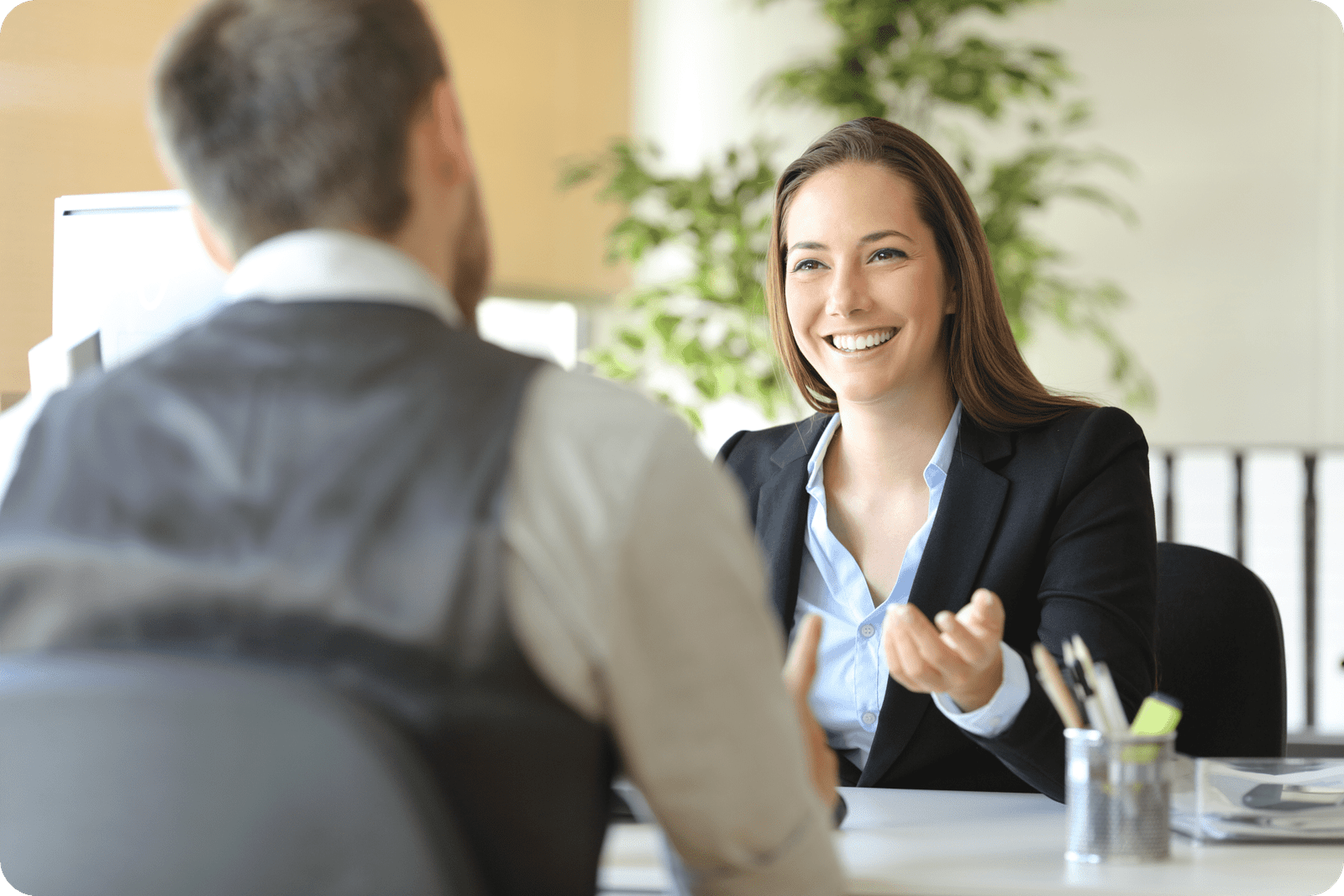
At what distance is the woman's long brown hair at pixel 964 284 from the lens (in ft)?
5.88

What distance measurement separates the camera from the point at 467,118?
13.0 feet

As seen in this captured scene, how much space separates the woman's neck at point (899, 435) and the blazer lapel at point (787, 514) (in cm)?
9

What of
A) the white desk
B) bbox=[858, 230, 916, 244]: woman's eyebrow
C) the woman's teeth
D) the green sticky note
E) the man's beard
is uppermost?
bbox=[858, 230, 916, 244]: woman's eyebrow

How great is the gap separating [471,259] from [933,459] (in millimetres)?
1032

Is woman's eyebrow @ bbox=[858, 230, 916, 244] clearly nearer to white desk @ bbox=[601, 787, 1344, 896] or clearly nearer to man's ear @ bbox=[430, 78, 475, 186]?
white desk @ bbox=[601, 787, 1344, 896]

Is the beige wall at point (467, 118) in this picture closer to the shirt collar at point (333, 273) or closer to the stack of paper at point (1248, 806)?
the shirt collar at point (333, 273)

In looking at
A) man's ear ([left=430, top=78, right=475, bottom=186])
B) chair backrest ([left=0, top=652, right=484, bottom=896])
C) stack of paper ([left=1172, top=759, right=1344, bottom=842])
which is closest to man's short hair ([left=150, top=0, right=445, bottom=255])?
man's ear ([left=430, top=78, right=475, bottom=186])

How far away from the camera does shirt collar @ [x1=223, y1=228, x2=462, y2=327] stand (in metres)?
0.77

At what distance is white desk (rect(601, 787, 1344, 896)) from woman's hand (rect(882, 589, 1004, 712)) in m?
0.15

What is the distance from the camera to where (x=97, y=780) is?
665mm

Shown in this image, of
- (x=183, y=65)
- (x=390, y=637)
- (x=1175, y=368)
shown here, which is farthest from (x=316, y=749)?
(x=1175, y=368)

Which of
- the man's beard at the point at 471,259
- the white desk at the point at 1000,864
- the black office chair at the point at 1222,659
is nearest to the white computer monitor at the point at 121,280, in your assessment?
the man's beard at the point at 471,259

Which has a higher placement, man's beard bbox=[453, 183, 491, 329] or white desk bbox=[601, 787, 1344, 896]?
man's beard bbox=[453, 183, 491, 329]

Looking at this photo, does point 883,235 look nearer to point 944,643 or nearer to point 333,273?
point 944,643
